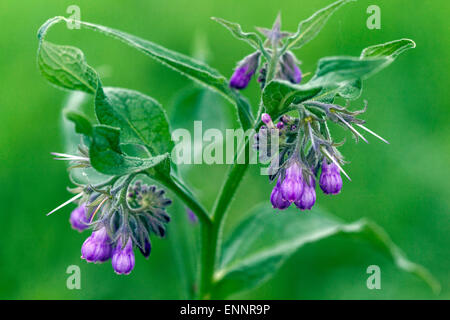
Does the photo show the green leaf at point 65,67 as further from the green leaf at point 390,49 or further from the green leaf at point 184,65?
the green leaf at point 390,49

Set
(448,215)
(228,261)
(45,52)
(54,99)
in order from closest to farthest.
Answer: (45,52)
(228,261)
(448,215)
(54,99)

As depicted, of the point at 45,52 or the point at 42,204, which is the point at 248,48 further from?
the point at 45,52

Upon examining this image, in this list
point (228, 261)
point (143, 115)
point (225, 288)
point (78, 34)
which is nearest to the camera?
point (143, 115)

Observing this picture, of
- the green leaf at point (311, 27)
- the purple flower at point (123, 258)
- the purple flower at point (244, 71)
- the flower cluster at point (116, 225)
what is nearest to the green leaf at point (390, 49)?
the green leaf at point (311, 27)

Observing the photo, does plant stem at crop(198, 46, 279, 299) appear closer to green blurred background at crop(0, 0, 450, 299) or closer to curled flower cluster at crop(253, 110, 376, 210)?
curled flower cluster at crop(253, 110, 376, 210)

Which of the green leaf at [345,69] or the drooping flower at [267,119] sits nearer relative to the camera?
the green leaf at [345,69]

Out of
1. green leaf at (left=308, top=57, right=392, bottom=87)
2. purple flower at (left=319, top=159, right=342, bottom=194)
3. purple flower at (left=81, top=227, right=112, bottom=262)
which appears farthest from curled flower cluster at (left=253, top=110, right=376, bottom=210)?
purple flower at (left=81, top=227, right=112, bottom=262)
